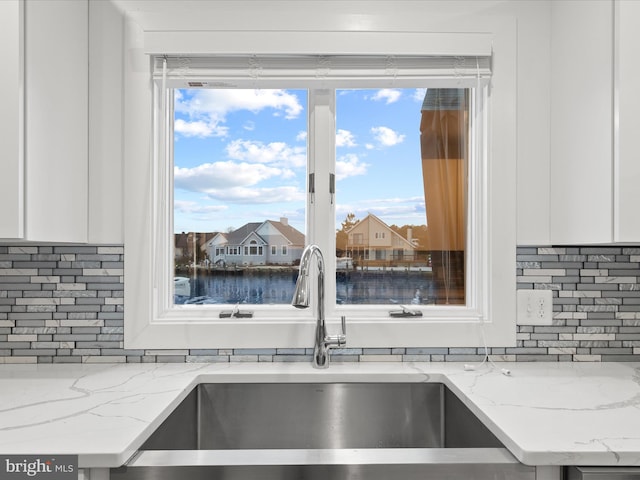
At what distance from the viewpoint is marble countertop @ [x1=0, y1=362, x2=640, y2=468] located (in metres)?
0.88

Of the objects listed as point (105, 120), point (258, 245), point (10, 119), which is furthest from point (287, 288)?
point (10, 119)

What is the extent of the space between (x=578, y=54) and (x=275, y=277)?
Answer: 118 cm

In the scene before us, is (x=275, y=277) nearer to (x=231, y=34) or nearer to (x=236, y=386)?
(x=236, y=386)

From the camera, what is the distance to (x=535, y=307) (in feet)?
5.12

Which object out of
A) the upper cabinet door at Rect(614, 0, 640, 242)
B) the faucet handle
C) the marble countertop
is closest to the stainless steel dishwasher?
the marble countertop

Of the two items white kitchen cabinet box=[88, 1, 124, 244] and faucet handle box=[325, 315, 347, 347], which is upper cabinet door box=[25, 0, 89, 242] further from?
faucet handle box=[325, 315, 347, 347]

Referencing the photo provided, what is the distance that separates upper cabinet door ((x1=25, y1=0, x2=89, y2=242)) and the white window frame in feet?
0.45

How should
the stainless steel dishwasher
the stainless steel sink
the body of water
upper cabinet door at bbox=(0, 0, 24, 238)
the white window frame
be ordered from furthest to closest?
the body of water → the white window frame → the stainless steel sink → upper cabinet door at bbox=(0, 0, 24, 238) → the stainless steel dishwasher

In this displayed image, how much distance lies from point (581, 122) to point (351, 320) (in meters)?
0.92

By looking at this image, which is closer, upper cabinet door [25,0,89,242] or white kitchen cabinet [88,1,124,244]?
upper cabinet door [25,0,89,242]

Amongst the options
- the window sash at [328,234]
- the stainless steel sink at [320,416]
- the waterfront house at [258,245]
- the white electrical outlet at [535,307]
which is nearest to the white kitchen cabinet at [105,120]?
the window sash at [328,234]

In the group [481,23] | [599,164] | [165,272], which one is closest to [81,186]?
[165,272]

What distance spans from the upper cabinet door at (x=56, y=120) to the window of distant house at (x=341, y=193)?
1.02ft

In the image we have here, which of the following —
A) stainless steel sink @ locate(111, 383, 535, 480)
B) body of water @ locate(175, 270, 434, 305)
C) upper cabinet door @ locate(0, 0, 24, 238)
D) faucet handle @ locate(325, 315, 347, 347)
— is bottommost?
stainless steel sink @ locate(111, 383, 535, 480)
